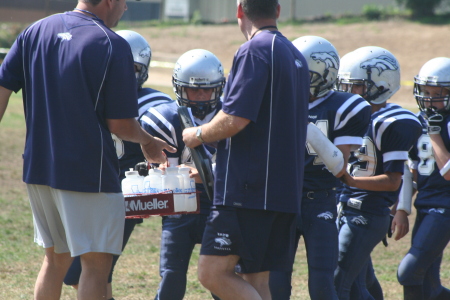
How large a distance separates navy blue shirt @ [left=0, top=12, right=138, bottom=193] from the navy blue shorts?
66cm

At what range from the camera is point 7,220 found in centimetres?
792

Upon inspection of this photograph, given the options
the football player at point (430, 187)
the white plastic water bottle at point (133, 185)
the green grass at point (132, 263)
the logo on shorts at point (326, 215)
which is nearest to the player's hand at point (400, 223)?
the football player at point (430, 187)

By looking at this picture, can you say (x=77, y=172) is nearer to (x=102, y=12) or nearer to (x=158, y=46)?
(x=102, y=12)

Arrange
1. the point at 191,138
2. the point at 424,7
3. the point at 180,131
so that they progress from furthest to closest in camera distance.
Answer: the point at 424,7, the point at 180,131, the point at 191,138

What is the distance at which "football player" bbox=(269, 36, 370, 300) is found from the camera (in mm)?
4211

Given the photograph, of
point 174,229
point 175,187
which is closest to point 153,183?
point 175,187

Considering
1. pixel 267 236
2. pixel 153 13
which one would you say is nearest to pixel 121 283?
pixel 267 236

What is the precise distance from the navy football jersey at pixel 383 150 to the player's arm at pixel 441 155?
0.95 ft

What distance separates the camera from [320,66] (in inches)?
177

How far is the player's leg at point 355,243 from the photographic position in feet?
15.0

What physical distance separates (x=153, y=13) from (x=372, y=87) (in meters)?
38.6

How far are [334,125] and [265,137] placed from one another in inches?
39.8

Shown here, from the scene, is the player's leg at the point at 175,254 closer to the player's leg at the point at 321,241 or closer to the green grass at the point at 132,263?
the player's leg at the point at 321,241

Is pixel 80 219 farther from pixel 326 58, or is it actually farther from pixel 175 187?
pixel 326 58
